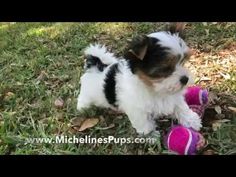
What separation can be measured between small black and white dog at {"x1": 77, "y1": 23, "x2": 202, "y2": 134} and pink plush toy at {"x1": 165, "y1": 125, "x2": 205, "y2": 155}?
11 cm

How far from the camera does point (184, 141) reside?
9.37ft

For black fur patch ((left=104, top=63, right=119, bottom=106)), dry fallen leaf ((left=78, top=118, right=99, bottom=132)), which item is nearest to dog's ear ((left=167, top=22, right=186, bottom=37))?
black fur patch ((left=104, top=63, right=119, bottom=106))

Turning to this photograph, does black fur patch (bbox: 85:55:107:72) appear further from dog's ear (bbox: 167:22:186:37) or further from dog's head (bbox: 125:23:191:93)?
dog's ear (bbox: 167:22:186:37)

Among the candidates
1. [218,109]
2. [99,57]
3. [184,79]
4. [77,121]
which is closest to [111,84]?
[99,57]

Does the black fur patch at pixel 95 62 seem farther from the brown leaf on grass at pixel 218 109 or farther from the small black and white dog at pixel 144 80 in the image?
the brown leaf on grass at pixel 218 109

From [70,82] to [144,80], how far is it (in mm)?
631

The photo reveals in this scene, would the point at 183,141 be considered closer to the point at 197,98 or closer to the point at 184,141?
the point at 184,141

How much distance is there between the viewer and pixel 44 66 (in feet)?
11.1

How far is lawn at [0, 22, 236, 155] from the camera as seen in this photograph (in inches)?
118

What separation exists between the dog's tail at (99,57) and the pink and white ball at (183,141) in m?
0.53
